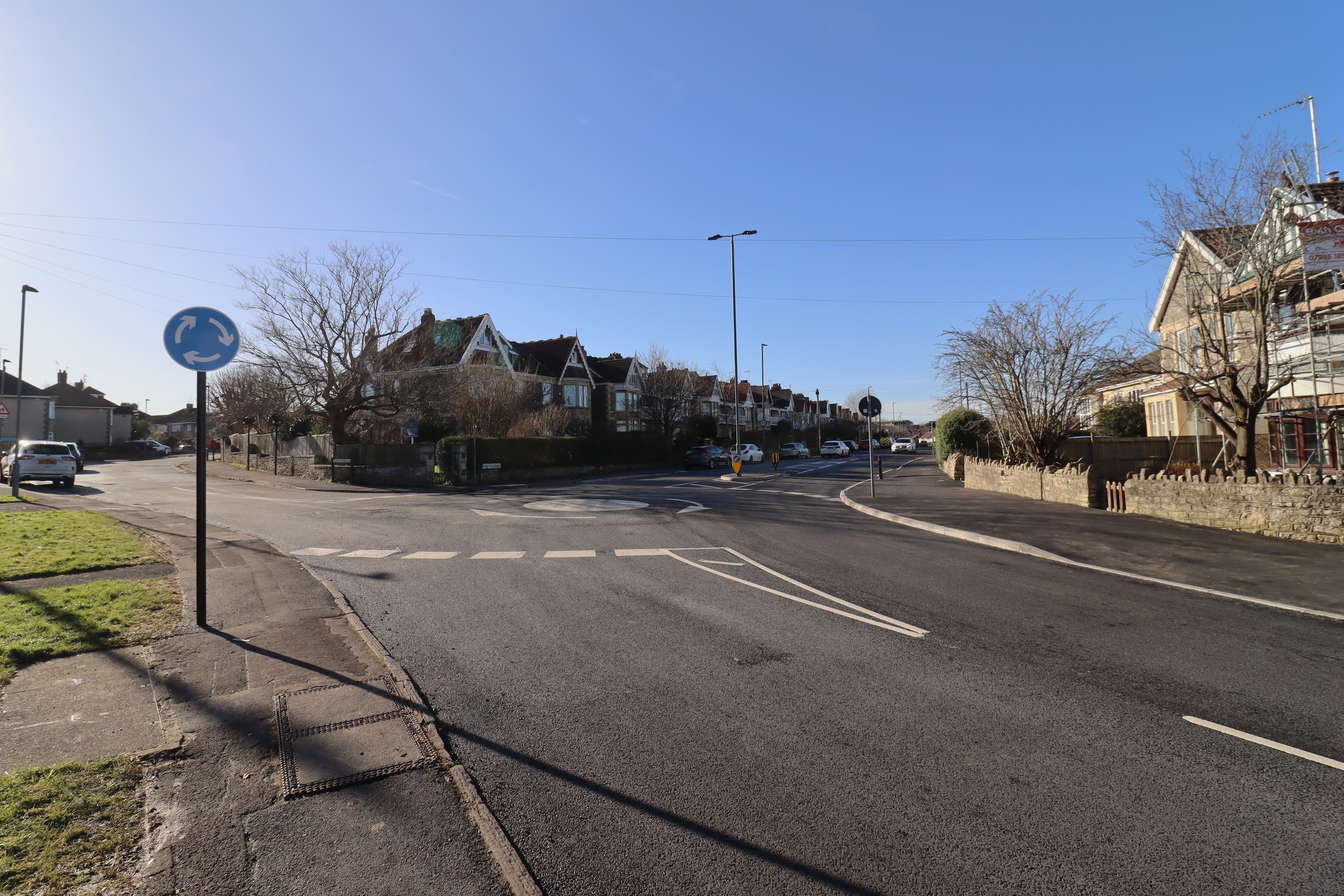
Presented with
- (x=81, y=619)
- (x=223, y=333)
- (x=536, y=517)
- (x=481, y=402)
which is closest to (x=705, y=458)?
(x=481, y=402)

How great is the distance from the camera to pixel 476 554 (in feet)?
35.1

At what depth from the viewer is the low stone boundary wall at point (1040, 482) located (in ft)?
52.7

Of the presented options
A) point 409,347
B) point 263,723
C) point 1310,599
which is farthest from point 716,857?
point 409,347

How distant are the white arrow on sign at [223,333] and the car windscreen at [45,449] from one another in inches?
1049

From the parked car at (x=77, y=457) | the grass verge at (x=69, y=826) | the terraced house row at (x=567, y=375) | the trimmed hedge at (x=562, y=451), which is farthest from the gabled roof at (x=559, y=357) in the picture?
the grass verge at (x=69, y=826)

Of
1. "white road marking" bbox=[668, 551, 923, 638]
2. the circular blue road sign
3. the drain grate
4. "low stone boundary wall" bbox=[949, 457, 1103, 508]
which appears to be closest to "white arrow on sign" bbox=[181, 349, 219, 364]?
the circular blue road sign

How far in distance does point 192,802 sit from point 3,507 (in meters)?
18.5

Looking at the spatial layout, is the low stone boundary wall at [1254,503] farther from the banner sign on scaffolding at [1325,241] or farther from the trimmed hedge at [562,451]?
the trimmed hedge at [562,451]

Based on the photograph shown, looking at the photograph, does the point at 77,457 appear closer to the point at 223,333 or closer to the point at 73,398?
the point at 223,333

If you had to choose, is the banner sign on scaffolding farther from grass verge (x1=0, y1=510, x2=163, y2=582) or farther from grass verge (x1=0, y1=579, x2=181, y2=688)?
grass verge (x1=0, y1=510, x2=163, y2=582)

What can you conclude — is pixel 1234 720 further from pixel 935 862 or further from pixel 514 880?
pixel 514 880

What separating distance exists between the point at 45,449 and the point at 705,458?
3116 centimetres

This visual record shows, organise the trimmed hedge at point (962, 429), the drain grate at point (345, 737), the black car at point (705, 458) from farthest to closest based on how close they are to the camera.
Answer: the black car at point (705, 458) < the trimmed hedge at point (962, 429) < the drain grate at point (345, 737)

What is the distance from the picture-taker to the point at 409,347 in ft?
106
